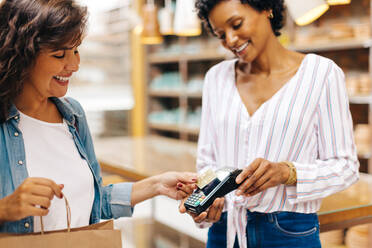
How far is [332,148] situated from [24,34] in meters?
0.95

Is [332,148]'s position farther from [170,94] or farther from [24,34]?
[170,94]

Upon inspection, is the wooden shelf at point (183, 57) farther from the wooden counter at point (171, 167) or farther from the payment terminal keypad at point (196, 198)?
the payment terminal keypad at point (196, 198)

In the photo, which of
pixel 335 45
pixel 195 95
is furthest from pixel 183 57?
pixel 335 45

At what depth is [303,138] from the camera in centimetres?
133

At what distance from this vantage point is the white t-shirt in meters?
1.11

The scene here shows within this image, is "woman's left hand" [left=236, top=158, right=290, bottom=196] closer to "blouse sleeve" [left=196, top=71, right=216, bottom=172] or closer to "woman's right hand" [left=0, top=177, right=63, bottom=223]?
"blouse sleeve" [left=196, top=71, right=216, bottom=172]

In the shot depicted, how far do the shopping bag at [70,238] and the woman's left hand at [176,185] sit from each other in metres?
0.34

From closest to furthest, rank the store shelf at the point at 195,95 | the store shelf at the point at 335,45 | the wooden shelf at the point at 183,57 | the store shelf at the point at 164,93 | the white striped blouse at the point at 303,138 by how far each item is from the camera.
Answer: the white striped blouse at the point at 303,138, the store shelf at the point at 335,45, the wooden shelf at the point at 183,57, the store shelf at the point at 195,95, the store shelf at the point at 164,93

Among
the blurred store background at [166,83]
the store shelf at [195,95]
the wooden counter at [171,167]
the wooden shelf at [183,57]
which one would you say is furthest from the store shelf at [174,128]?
the wooden counter at [171,167]

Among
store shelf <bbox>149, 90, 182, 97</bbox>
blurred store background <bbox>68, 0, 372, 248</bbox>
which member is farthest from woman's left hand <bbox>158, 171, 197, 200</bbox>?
store shelf <bbox>149, 90, 182, 97</bbox>

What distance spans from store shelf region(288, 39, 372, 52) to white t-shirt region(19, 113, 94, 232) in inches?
118

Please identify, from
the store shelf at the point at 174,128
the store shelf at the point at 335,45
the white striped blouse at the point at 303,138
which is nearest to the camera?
Result: the white striped blouse at the point at 303,138

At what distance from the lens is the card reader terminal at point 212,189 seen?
122 cm

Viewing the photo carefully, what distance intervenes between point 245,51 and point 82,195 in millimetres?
721
